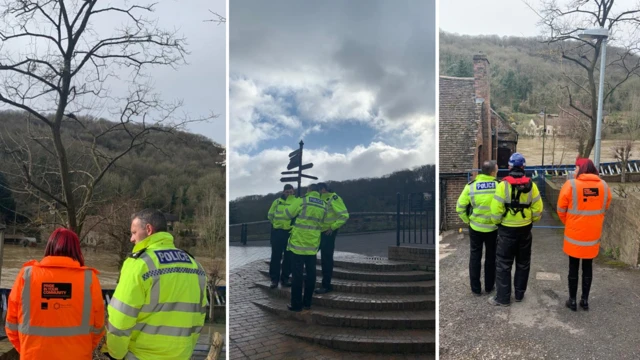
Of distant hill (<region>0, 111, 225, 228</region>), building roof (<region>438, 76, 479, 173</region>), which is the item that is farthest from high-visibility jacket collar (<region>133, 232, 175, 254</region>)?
building roof (<region>438, 76, 479, 173</region>)

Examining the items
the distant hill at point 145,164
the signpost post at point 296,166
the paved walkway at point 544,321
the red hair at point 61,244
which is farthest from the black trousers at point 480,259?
Result: the red hair at point 61,244

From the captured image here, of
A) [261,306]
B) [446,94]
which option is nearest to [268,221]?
[261,306]

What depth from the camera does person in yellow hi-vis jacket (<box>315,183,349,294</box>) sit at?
193 cm

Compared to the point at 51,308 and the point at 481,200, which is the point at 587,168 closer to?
the point at 481,200

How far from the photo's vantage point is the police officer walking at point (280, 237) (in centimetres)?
193

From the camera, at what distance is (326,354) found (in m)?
2.09

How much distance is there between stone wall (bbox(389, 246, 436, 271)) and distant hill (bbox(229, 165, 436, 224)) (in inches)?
8.8

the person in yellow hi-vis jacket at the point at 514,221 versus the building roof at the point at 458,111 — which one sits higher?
the building roof at the point at 458,111

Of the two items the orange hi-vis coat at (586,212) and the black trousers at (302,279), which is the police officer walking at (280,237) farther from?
the orange hi-vis coat at (586,212)

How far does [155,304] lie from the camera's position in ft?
6.12

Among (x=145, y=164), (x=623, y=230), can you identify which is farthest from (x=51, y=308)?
(x=623, y=230)

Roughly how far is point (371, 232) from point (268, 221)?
0.52 m

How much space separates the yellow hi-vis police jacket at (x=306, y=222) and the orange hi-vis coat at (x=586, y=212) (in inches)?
88.5

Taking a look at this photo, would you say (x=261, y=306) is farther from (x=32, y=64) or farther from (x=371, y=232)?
(x=32, y=64)
